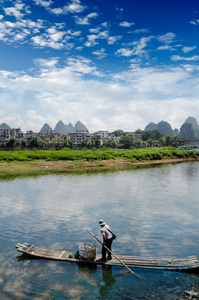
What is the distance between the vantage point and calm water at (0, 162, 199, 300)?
354 inches

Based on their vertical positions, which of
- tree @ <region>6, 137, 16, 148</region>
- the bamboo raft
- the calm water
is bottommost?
the calm water

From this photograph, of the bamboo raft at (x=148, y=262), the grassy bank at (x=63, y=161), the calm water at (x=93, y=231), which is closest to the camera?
the calm water at (x=93, y=231)

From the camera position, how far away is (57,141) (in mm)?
134500

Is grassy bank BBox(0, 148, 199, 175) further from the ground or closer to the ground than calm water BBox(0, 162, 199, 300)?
further from the ground

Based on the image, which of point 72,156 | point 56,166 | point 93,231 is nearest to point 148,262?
point 93,231

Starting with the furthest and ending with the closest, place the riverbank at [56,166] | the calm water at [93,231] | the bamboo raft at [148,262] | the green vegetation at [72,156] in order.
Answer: the green vegetation at [72,156] → the riverbank at [56,166] → the bamboo raft at [148,262] → the calm water at [93,231]

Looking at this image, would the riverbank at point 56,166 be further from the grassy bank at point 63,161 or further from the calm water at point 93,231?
the calm water at point 93,231

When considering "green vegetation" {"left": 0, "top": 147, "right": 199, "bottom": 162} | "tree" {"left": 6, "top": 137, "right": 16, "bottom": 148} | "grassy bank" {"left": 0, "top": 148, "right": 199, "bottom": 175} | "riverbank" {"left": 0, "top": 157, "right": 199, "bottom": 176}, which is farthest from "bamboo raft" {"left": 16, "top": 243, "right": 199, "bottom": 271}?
"tree" {"left": 6, "top": 137, "right": 16, "bottom": 148}

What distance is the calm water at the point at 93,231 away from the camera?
29.5 feet

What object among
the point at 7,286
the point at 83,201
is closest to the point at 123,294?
the point at 7,286

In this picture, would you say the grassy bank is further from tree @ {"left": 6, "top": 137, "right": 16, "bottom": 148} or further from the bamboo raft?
tree @ {"left": 6, "top": 137, "right": 16, "bottom": 148}

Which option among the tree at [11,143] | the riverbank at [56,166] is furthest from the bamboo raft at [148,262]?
the tree at [11,143]

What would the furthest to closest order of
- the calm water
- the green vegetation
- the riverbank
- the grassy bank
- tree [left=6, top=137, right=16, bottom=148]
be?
1. tree [left=6, top=137, right=16, bottom=148]
2. the green vegetation
3. the grassy bank
4. the riverbank
5. the calm water

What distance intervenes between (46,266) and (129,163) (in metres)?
50.7
